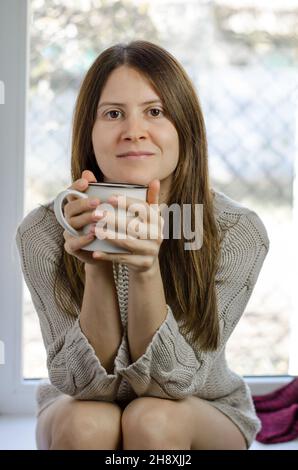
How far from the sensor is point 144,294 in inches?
41.4

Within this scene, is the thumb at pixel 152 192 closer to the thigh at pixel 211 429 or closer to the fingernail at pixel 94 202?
the fingernail at pixel 94 202

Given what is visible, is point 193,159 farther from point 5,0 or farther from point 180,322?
point 5,0

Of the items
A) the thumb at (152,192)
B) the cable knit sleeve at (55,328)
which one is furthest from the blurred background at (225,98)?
the thumb at (152,192)

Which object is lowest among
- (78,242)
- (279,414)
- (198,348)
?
(279,414)

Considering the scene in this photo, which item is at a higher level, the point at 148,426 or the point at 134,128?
the point at 134,128

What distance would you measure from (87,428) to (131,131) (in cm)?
42

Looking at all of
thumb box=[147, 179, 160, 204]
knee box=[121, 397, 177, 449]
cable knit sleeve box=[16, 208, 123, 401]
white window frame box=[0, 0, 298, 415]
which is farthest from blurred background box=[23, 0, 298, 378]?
thumb box=[147, 179, 160, 204]

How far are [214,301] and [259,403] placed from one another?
65cm

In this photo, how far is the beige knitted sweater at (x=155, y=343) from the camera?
43.3 inches

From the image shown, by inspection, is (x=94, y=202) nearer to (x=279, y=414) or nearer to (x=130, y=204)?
(x=130, y=204)

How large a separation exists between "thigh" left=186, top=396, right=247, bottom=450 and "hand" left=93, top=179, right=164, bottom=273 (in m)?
0.30

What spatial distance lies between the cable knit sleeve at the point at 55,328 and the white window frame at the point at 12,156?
0.40 m

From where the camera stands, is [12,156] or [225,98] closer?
[12,156]

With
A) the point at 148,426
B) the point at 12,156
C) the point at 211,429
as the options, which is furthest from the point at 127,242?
the point at 12,156
